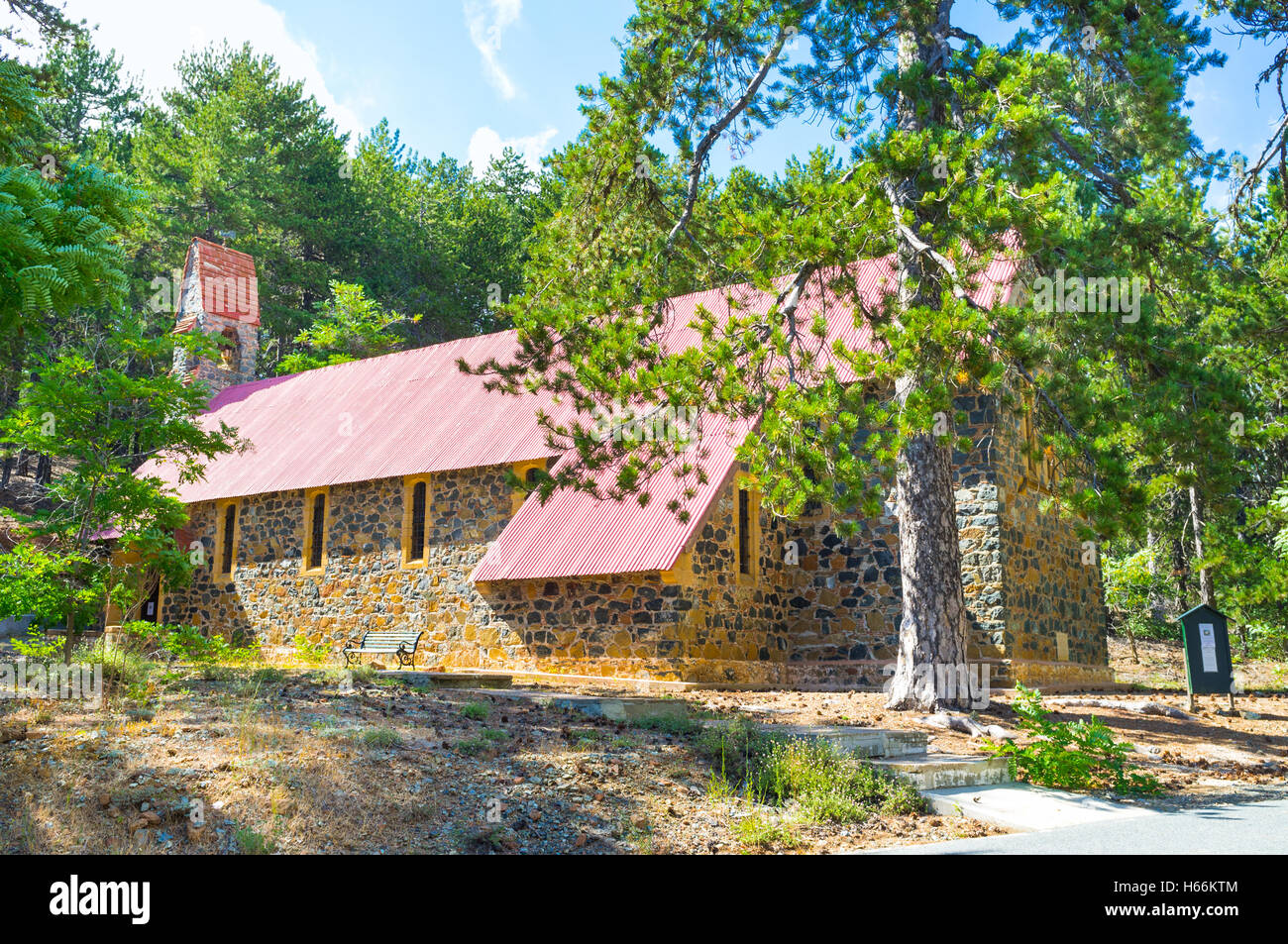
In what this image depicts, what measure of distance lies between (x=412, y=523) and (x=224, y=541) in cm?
626

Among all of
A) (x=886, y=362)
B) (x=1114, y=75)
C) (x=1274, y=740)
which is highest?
(x=1114, y=75)

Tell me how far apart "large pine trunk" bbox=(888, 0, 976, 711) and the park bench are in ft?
27.2

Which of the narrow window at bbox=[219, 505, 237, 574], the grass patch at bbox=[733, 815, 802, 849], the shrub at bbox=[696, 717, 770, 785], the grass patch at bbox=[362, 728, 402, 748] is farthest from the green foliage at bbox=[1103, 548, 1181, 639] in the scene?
the narrow window at bbox=[219, 505, 237, 574]

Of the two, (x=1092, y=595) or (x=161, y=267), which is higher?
(x=161, y=267)

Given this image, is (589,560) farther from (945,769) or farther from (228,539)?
(228,539)

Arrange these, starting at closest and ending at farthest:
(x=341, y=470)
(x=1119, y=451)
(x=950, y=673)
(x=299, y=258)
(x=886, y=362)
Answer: (x=886, y=362)
(x=1119, y=451)
(x=950, y=673)
(x=341, y=470)
(x=299, y=258)

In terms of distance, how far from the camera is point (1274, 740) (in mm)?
11719

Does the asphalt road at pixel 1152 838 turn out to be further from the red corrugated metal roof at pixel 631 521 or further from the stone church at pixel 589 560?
the red corrugated metal roof at pixel 631 521

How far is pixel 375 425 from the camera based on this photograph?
22.0 metres

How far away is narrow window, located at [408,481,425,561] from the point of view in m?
19.4

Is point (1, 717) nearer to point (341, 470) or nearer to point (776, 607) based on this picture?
point (776, 607)

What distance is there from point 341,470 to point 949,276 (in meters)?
14.9

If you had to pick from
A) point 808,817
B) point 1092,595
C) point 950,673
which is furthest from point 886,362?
point 1092,595

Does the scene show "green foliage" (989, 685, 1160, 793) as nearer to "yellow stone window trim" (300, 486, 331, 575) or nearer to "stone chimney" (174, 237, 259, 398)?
"yellow stone window trim" (300, 486, 331, 575)
